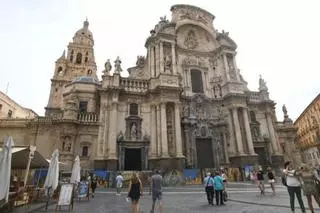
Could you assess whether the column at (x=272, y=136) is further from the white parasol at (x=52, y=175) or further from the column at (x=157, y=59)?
the white parasol at (x=52, y=175)

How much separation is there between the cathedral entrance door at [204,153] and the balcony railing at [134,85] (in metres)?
8.77

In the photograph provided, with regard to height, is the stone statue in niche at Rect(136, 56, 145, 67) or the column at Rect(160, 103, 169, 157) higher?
the stone statue in niche at Rect(136, 56, 145, 67)

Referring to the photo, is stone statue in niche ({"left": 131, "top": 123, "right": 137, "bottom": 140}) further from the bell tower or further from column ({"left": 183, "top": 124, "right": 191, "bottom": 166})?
the bell tower

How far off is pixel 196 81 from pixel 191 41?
6.42m

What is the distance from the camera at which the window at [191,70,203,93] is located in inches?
1082

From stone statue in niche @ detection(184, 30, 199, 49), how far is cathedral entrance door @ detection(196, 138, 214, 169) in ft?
44.2

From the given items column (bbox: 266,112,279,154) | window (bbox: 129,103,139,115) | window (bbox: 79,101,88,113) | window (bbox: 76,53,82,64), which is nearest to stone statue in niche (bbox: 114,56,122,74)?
window (bbox: 129,103,139,115)

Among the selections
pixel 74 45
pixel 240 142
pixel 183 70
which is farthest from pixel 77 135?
pixel 74 45

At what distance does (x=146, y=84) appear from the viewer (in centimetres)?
2500

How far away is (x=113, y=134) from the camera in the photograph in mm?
21156

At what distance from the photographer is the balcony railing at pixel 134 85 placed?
947 inches

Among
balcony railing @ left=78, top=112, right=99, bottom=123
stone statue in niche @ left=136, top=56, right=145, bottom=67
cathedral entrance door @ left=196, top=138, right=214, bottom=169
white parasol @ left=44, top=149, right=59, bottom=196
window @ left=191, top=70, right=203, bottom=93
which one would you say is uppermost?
stone statue in niche @ left=136, top=56, right=145, bottom=67

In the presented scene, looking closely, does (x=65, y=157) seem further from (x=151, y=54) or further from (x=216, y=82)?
(x=216, y=82)

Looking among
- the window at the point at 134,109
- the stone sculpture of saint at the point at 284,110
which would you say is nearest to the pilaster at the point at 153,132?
the window at the point at 134,109
